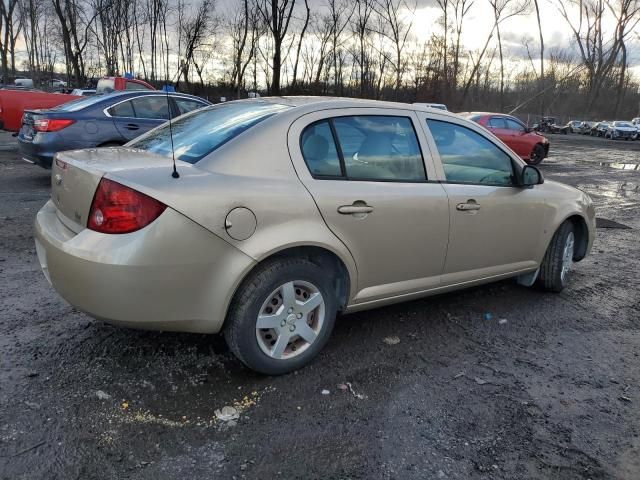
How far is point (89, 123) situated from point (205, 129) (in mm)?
5699

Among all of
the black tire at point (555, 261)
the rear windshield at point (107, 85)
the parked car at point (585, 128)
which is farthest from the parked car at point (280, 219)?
the parked car at point (585, 128)

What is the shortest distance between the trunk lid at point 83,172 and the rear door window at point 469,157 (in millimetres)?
1902

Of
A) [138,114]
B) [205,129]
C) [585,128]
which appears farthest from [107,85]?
[585,128]

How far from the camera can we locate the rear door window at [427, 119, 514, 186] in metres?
3.79

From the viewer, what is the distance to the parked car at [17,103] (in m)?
11.1

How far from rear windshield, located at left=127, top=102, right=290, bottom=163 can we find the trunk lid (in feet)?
0.50

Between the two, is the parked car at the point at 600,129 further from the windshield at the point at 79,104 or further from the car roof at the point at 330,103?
the car roof at the point at 330,103

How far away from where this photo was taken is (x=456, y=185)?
374cm

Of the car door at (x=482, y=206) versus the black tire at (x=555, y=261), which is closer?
the car door at (x=482, y=206)

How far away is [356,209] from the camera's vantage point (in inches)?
125

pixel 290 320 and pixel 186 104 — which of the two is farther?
pixel 186 104

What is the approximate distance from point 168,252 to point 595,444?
2297mm

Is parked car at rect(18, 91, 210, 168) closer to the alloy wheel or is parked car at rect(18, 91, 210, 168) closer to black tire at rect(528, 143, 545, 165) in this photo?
the alloy wheel

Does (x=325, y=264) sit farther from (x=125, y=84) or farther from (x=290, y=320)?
(x=125, y=84)
